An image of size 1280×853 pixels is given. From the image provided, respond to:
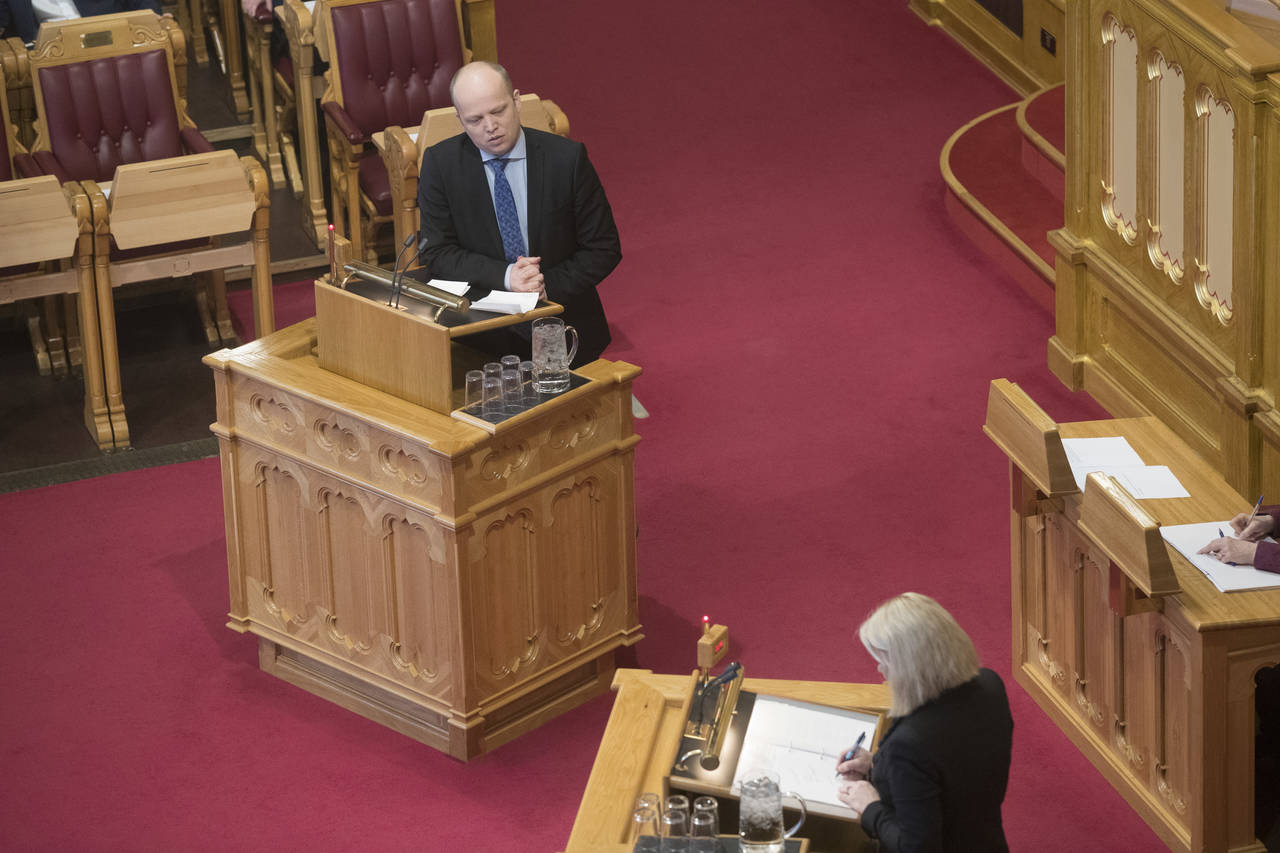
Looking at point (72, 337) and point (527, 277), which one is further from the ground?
point (527, 277)

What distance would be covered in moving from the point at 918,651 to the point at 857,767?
37 centimetres

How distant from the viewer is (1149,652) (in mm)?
4672

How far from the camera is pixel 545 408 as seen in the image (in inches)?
195

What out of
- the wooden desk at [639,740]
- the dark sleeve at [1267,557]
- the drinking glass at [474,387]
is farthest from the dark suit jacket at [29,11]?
the dark sleeve at [1267,557]

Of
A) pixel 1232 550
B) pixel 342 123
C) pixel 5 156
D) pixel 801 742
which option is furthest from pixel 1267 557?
pixel 5 156

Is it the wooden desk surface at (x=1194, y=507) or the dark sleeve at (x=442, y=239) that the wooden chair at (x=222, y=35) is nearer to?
the dark sleeve at (x=442, y=239)

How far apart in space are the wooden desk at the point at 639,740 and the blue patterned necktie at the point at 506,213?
1.55 m

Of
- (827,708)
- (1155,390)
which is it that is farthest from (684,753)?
(1155,390)

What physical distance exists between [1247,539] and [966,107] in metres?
5.13

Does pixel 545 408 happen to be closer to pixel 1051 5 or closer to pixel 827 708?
pixel 827 708

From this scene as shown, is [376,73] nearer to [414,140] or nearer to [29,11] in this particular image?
[414,140]

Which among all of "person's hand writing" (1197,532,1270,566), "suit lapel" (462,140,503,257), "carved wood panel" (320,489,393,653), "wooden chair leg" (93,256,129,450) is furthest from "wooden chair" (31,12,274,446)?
"person's hand writing" (1197,532,1270,566)

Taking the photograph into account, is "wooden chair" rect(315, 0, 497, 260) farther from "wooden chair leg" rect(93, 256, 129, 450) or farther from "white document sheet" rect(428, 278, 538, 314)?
"white document sheet" rect(428, 278, 538, 314)

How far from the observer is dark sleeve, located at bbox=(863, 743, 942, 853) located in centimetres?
359
